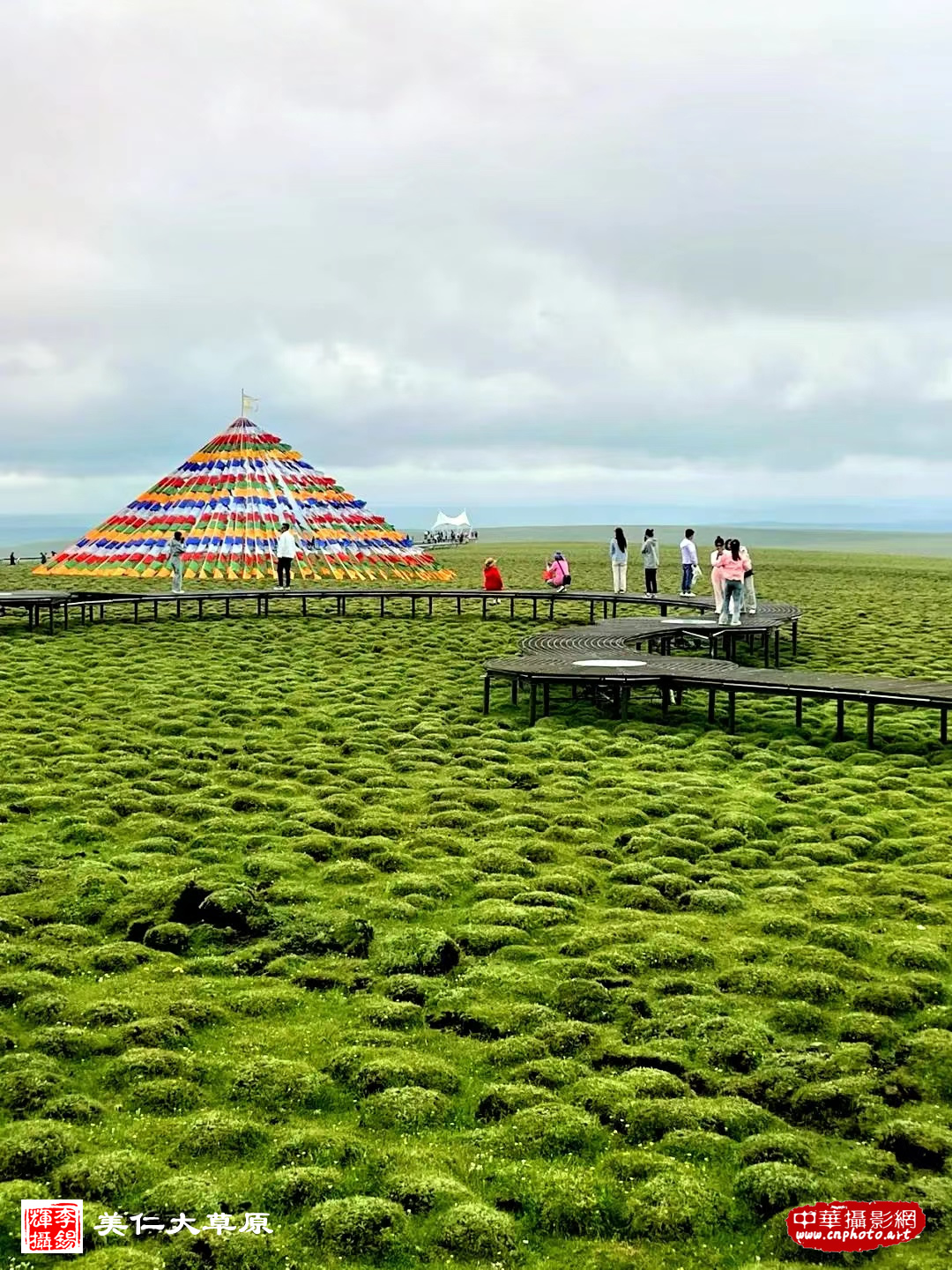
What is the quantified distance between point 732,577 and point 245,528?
96.1 ft

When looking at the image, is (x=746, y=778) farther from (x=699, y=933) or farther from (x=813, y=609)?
(x=813, y=609)

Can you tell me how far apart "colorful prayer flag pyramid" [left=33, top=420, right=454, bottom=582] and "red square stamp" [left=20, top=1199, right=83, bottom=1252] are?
45.5 metres

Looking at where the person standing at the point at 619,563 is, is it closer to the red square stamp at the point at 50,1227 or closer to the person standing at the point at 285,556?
the person standing at the point at 285,556

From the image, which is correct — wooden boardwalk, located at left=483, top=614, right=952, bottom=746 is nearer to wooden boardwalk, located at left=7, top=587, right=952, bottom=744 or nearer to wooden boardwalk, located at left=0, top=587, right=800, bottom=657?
wooden boardwalk, located at left=7, top=587, right=952, bottom=744

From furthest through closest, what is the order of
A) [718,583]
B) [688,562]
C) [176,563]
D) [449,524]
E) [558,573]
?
[449,524], [176,563], [688,562], [558,573], [718,583]

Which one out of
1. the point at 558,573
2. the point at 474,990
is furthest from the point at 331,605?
the point at 474,990

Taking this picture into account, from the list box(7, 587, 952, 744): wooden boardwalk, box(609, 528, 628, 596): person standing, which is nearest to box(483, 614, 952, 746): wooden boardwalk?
box(7, 587, 952, 744): wooden boardwalk

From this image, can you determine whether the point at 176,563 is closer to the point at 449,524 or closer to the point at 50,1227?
the point at 50,1227

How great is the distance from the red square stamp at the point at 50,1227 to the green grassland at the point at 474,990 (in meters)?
0.10

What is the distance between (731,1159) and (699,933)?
3.86 meters

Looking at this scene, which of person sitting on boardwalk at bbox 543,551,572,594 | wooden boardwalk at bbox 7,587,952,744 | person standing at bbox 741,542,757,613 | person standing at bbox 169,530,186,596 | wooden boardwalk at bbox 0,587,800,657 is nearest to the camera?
wooden boardwalk at bbox 7,587,952,744

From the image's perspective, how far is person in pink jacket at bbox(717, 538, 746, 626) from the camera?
28469 mm

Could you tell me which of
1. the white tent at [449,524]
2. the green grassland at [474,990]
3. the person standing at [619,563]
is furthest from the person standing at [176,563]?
the white tent at [449,524]

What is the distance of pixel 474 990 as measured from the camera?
10492mm
